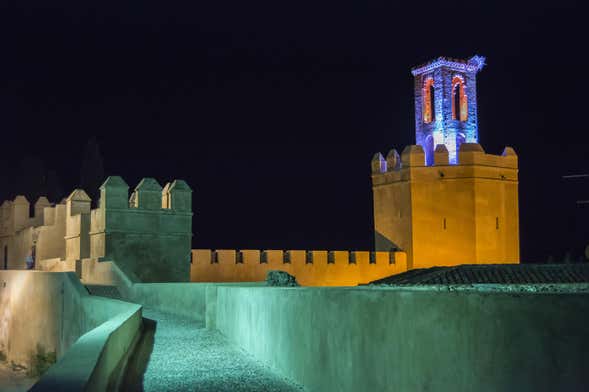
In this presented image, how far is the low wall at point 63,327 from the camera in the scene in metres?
4.70

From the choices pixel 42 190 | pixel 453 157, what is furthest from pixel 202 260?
pixel 42 190

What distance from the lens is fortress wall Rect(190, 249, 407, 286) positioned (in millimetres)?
22266

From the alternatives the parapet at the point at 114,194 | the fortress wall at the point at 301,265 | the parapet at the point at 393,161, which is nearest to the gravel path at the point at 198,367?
the parapet at the point at 114,194

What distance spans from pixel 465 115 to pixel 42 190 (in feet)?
82.8

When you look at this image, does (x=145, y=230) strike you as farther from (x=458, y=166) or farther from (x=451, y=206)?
(x=458, y=166)

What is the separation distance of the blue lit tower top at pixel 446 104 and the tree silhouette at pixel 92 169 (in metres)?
23.6

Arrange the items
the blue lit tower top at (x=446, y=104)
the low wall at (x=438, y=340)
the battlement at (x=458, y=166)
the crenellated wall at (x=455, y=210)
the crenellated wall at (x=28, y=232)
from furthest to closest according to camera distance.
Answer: the blue lit tower top at (x=446, y=104) < the battlement at (x=458, y=166) < the crenellated wall at (x=455, y=210) < the crenellated wall at (x=28, y=232) < the low wall at (x=438, y=340)

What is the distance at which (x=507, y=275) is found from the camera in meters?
21.2

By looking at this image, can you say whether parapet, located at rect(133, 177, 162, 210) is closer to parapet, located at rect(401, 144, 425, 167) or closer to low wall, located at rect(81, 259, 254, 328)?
low wall, located at rect(81, 259, 254, 328)

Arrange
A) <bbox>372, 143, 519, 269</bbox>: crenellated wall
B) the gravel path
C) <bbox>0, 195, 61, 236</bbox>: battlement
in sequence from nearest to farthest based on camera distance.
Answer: the gravel path < <bbox>0, 195, 61, 236</bbox>: battlement < <bbox>372, 143, 519, 269</bbox>: crenellated wall

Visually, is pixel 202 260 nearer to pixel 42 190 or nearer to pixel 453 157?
pixel 453 157

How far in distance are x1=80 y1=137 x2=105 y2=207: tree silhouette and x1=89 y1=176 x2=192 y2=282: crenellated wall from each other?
28573 mm

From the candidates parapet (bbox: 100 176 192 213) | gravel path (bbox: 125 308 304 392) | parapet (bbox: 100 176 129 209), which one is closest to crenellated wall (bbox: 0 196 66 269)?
parapet (bbox: 100 176 192 213)

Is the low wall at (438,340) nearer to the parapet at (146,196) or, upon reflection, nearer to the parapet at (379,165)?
the parapet at (146,196)
